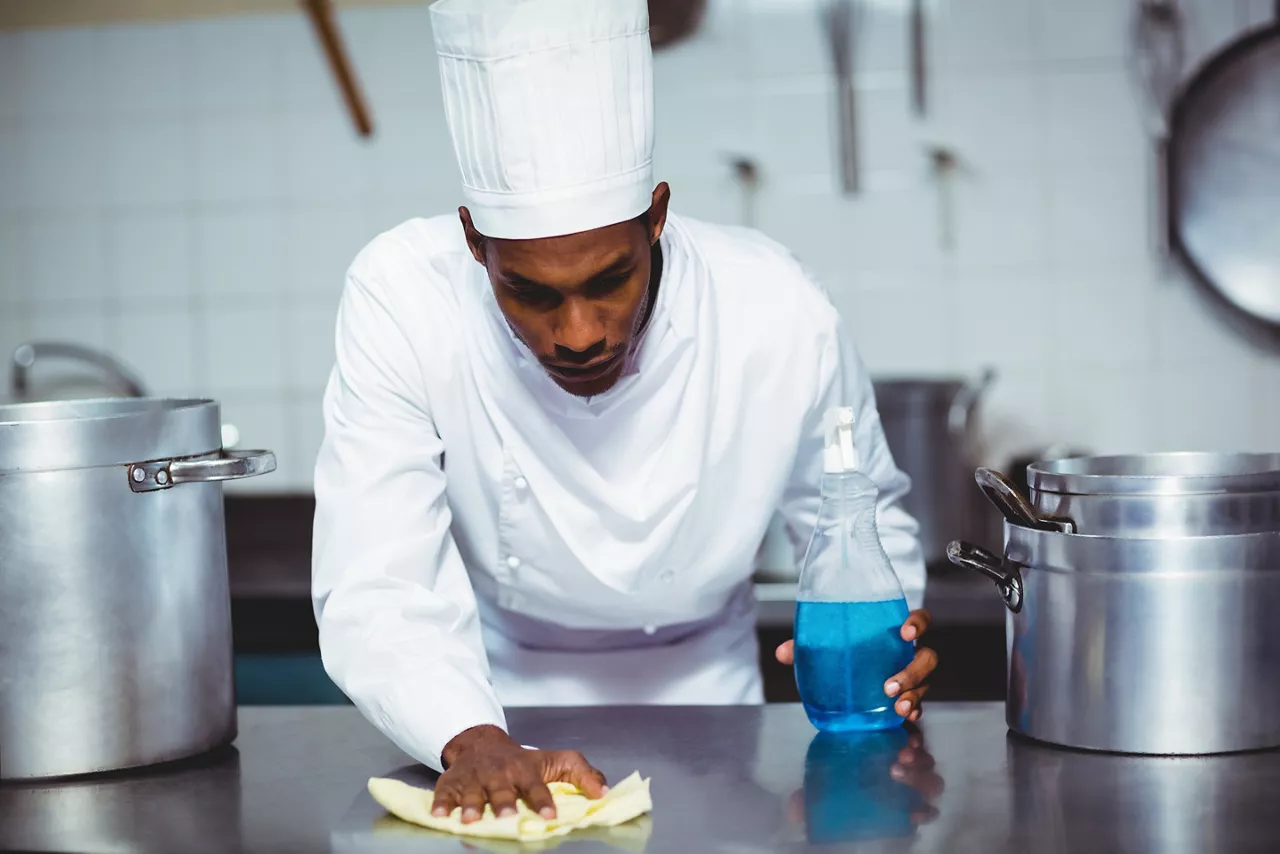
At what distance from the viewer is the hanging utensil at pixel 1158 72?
9.02 ft

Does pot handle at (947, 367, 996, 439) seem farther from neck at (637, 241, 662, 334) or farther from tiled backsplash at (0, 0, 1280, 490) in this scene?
neck at (637, 241, 662, 334)

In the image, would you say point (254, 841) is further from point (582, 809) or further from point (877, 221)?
point (877, 221)

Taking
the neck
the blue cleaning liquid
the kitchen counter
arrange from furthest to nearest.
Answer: the neck
the blue cleaning liquid
the kitchen counter

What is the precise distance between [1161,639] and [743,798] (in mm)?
323

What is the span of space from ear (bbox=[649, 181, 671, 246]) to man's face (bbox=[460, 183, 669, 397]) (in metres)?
0.08

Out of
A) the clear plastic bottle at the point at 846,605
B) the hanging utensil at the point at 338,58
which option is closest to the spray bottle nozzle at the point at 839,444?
the clear plastic bottle at the point at 846,605

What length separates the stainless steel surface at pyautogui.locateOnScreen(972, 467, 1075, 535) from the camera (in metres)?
1.07

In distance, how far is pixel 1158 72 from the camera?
109 inches

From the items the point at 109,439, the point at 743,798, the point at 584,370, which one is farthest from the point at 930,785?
the point at 109,439

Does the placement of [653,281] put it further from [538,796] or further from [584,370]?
[538,796]

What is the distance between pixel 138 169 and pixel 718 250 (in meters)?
1.96

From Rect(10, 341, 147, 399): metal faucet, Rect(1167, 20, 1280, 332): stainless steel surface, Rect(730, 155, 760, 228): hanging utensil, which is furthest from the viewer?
Rect(10, 341, 147, 399): metal faucet

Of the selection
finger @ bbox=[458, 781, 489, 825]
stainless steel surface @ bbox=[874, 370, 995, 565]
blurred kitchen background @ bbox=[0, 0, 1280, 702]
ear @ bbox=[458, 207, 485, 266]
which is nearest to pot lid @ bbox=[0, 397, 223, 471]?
ear @ bbox=[458, 207, 485, 266]

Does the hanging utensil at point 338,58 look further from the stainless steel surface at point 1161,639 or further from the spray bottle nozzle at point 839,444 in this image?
the stainless steel surface at point 1161,639
